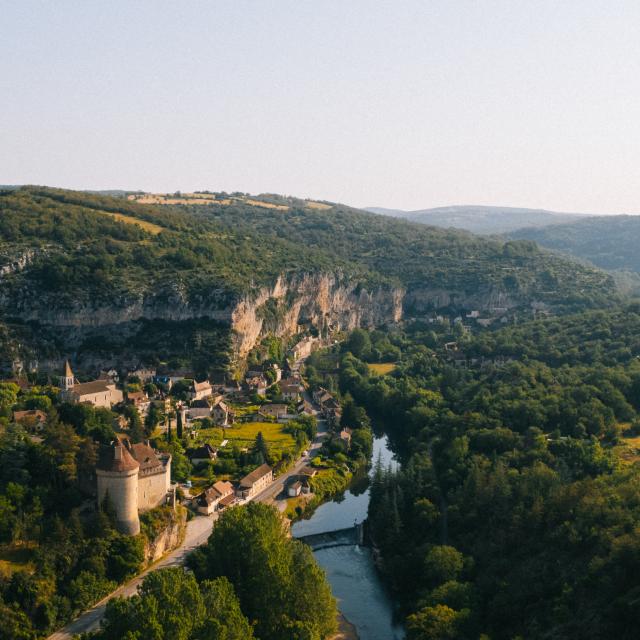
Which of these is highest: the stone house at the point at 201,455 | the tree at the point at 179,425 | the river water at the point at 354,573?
the tree at the point at 179,425

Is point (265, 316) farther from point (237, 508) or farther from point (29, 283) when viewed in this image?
point (237, 508)

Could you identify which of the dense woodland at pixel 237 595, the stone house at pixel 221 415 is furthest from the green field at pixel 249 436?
the dense woodland at pixel 237 595

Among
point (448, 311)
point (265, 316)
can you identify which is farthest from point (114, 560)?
point (448, 311)

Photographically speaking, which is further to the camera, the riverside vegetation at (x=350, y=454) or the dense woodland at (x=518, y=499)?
the riverside vegetation at (x=350, y=454)

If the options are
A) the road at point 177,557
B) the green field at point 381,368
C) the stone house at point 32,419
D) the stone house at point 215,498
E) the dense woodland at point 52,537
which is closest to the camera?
the dense woodland at point 52,537

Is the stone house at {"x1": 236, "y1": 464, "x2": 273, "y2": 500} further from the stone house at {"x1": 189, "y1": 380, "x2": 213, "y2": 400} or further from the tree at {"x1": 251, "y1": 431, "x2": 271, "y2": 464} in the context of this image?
the stone house at {"x1": 189, "y1": 380, "x2": 213, "y2": 400}

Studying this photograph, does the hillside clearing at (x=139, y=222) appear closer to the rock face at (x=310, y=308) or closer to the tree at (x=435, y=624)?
the rock face at (x=310, y=308)
